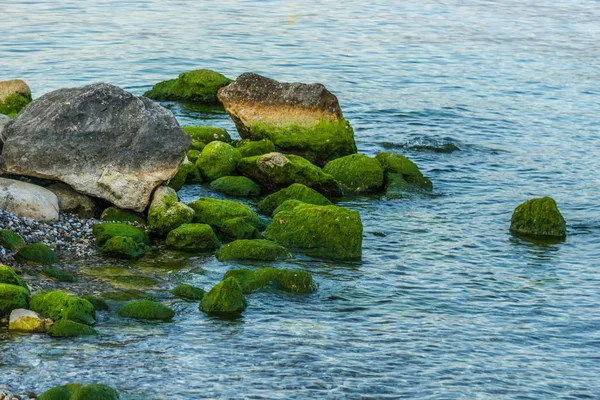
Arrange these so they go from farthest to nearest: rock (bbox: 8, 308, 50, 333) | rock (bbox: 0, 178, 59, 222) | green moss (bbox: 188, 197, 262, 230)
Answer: green moss (bbox: 188, 197, 262, 230) < rock (bbox: 0, 178, 59, 222) < rock (bbox: 8, 308, 50, 333)

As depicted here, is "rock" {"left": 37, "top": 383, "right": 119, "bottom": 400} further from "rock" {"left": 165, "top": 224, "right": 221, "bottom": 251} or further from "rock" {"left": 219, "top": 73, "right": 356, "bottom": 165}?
"rock" {"left": 219, "top": 73, "right": 356, "bottom": 165}

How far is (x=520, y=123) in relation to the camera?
133 feet

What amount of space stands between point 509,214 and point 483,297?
6.79 meters

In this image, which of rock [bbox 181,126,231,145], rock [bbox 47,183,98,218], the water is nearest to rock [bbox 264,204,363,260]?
the water

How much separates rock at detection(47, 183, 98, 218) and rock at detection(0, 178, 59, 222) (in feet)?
2.58

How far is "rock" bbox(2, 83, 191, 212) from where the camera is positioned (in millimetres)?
26094

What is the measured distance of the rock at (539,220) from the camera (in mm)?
27309

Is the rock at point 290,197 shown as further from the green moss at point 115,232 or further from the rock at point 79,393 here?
the rock at point 79,393

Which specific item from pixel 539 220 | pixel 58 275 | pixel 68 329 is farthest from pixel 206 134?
pixel 68 329

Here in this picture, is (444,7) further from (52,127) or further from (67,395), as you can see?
(67,395)

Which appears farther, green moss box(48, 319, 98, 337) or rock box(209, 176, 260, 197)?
rock box(209, 176, 260, 197)

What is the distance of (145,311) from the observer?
67.7 feet

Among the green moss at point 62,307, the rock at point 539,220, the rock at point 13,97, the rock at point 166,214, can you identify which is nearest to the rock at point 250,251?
the rock at point 166,214

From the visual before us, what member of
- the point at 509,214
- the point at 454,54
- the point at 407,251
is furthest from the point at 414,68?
the point at 407,251
